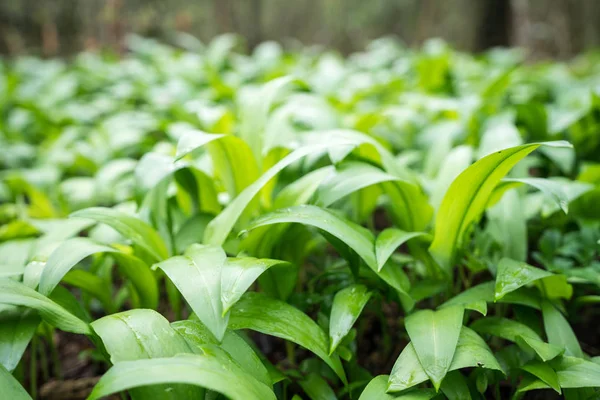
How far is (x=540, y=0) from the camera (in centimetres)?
521

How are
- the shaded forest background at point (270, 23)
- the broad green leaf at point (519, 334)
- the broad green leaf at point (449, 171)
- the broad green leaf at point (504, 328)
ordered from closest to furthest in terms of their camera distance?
1. the broad green leaf at point (519, 334)
2. the broad green leaf at point (504, 328)
3. the broad green leaf at point (449, 171)
4. the shaded forest background at point (270, 23)

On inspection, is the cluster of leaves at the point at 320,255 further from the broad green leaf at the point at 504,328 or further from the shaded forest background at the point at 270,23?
the shaded forest background at the point at 270,23

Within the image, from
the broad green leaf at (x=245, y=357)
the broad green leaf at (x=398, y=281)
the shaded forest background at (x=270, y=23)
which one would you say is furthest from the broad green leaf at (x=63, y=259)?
the shaded forest background at (x=270, y=23)

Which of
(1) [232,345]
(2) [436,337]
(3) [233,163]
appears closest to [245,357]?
(1) [232,345]

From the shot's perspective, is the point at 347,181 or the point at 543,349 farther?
the point at 347,181

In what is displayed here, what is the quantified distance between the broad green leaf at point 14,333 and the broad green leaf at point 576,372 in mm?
1023

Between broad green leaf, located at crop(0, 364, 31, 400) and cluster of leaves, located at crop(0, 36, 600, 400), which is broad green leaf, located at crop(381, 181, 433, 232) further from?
broad green leaf, located at crop(0, 364, 31, 400)

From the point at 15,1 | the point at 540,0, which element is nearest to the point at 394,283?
the point at 540,0

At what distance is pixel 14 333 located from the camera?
92 centimetres

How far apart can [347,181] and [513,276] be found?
1.43 ft

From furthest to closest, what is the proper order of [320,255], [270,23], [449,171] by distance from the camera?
[270,23], [320,255], [449,171]

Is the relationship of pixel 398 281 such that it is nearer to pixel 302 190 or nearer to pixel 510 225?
pixel 302 190

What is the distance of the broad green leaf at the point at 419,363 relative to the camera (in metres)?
0.88

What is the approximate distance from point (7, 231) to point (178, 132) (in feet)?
2.59
